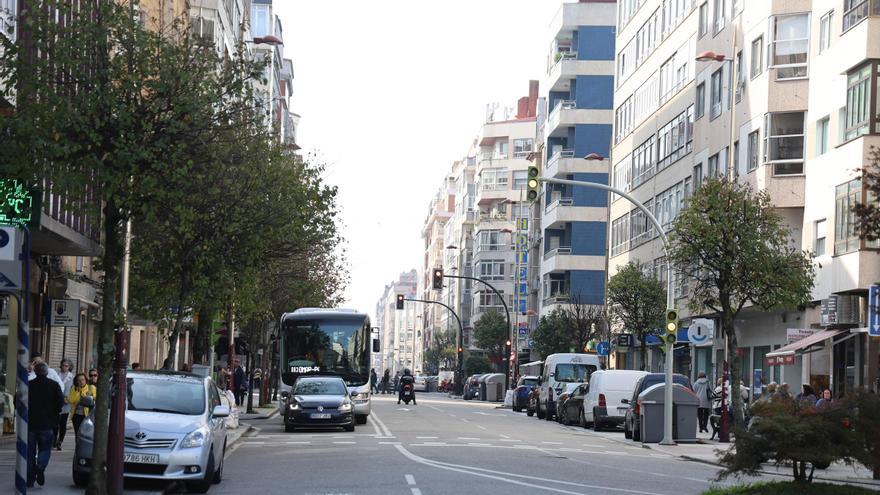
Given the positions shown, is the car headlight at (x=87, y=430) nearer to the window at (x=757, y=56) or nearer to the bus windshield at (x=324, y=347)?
the bus windshield at (x=324, y=347)

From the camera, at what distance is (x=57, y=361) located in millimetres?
40062

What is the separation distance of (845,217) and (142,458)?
A: 84.4 ft

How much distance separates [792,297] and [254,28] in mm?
74574

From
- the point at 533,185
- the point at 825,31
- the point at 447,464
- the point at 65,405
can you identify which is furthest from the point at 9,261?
the point at 825,31

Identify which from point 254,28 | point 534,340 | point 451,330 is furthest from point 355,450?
point 451,330

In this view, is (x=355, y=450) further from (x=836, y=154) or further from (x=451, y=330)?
(x=451, y=330)

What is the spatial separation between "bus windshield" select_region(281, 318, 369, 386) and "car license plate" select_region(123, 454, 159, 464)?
2537cm

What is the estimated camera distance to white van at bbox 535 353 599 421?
187ft

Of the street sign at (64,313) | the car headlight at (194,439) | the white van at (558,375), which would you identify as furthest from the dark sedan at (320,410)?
the car headlight at (194,439)

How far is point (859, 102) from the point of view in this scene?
3912cm

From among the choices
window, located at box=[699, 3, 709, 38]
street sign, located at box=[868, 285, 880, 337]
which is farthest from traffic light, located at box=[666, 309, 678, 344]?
window, located at box=[699, 3, 709, 38]

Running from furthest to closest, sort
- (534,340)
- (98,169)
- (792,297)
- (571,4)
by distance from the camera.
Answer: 1. (571,4)
2. (534,340)
3. (792,297)
4. (98,169)

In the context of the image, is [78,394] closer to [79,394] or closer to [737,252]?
[79,394]

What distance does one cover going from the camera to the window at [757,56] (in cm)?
4934
